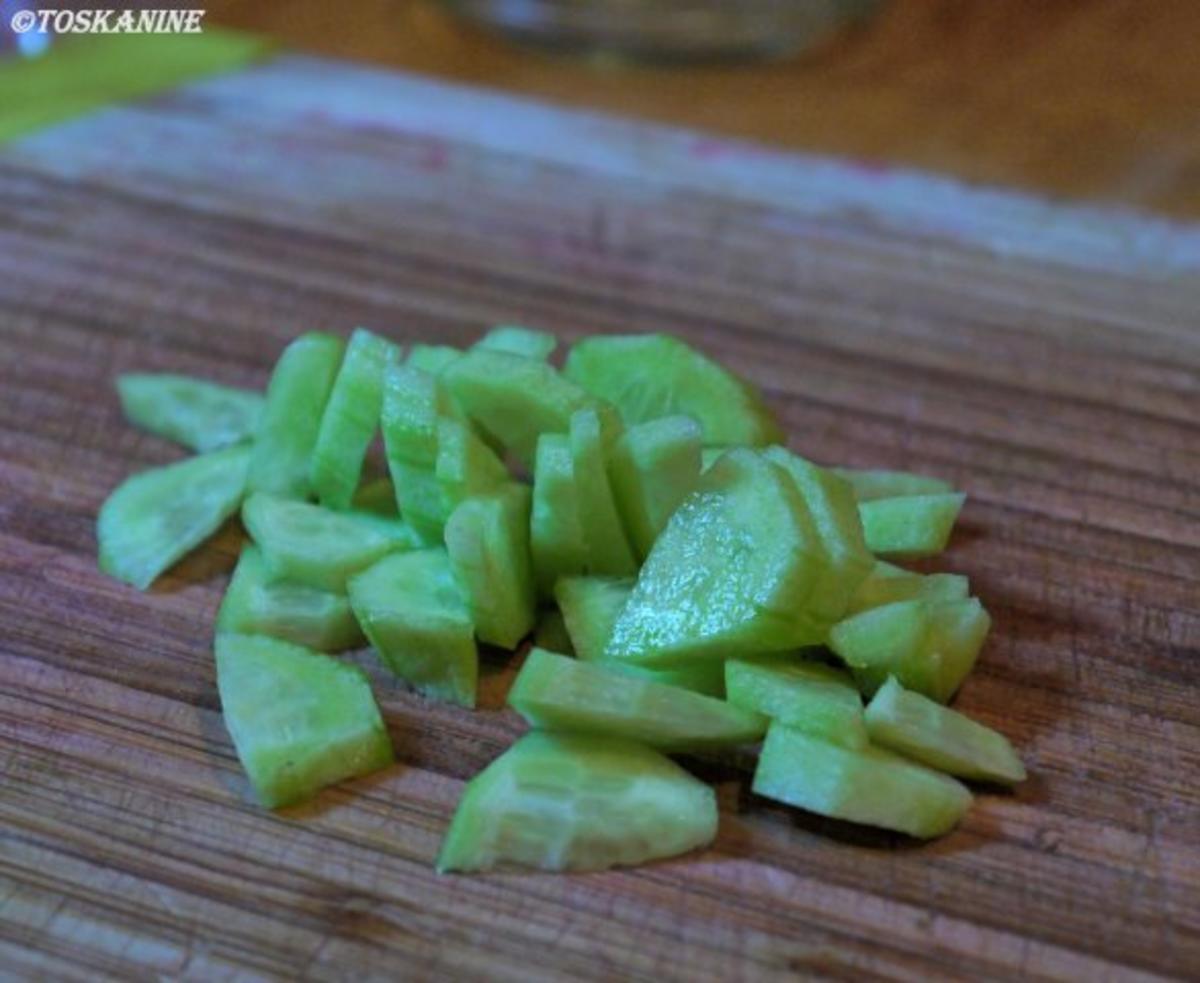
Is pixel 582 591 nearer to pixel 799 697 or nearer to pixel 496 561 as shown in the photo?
pixel 496 561

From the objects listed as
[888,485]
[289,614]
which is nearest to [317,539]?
[289,614]

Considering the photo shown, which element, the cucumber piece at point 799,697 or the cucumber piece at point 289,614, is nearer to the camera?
the cucumber piece at point 799,697

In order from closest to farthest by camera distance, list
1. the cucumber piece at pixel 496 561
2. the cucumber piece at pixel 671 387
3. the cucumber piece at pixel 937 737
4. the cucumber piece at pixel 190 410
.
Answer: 1. the cucumber piece at pixel 937 737
2. the cucumber piece at pixel 496 561
3. the cucumber piece at pixel 671 387
4. the cucumber piece at pixel 190 410

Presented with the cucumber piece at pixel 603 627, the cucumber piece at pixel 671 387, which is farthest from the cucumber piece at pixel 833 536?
the cucumber piece at pixel 671 387

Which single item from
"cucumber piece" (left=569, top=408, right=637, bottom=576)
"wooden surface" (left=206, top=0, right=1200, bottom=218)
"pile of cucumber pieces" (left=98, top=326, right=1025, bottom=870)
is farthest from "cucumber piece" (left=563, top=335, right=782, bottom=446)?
"wooden surface" (left=206, top=0, right=1200, bottom=218)

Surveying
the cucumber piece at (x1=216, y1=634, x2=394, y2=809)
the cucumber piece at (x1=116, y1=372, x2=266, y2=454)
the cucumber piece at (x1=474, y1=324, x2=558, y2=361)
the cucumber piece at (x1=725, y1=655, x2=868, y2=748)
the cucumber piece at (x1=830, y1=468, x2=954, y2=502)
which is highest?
the cucumber piece at (x1=474, y1=324, x2=558, y2=361)

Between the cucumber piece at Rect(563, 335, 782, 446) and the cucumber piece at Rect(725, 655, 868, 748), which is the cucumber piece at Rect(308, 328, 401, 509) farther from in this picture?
the cucumber piece at Rect(725, 655, 868, 748)

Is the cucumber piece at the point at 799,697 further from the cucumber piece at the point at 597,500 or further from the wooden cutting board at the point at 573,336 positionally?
the cucumber piece at the point at 597,500
